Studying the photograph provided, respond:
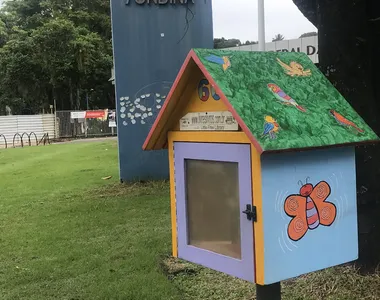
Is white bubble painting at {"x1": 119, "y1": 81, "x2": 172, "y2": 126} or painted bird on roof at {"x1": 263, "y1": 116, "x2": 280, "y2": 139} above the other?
white bubble painting at {"x1": 119, "y1": 81, "x2": 172, "y2": 126}

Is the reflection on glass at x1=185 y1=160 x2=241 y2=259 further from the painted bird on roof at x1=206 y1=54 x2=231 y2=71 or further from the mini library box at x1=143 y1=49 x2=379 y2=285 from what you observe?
the painted bird on roof at x1=206 y1=54 x2=231 y2=71

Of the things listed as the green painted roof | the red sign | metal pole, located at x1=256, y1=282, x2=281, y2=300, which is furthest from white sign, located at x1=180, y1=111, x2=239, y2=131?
the red sign

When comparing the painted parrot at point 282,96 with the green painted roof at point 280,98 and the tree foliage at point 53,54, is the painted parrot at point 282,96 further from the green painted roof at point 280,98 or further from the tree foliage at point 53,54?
the tree foliage at point 53,54

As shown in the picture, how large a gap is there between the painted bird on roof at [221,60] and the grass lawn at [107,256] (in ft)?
6.51

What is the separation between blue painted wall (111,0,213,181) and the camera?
A: 905 centimetres

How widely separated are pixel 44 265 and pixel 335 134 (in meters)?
3.53

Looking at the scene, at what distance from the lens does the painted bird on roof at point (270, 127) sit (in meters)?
1.94

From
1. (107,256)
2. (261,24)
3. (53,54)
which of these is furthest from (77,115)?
(107,256)

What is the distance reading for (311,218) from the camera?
2.15 m

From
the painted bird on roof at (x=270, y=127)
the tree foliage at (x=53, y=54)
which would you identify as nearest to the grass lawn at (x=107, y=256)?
the painted bird on roof at (x=270, y=127)

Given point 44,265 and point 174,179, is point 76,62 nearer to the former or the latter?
point 44,265

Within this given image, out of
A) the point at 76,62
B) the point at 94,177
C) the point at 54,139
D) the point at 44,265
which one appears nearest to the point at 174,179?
the point at 44,265

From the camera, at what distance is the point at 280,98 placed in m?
2.14

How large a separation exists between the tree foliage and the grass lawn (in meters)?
25.2
